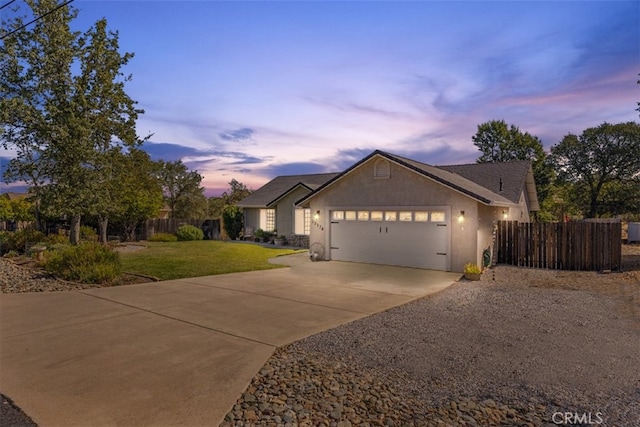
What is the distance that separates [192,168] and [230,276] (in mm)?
31914

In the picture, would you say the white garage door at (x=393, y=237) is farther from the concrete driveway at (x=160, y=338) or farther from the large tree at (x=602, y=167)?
the large tree at (x=602, y=167)

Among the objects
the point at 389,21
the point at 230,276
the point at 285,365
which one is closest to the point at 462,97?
the point at 389,21

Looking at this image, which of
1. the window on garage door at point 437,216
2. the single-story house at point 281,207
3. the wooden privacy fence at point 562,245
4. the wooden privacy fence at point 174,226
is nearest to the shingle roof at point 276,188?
the single-story house at point 281,207

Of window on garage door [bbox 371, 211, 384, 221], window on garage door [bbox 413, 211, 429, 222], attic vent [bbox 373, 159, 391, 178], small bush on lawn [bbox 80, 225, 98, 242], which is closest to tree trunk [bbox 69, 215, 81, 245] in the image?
small bush on lawn [bbox 80, 225, 98, 242]

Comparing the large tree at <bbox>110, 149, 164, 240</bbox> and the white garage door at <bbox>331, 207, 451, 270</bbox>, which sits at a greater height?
the large tree at <bbox>110, 149, 164, 240</bbox>

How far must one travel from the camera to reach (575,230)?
12.9m

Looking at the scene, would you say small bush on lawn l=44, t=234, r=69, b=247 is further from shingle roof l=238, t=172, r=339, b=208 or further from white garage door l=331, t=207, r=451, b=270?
white garage door l=331, t=207, r=451, b=270

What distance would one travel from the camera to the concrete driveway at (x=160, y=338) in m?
3.72

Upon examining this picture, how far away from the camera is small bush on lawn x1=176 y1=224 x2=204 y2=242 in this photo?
83.6ft

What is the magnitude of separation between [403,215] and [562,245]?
540 cm

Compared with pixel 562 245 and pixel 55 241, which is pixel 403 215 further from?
pixel 55 241

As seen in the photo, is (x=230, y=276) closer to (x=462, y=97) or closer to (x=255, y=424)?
(x=255, y=424)

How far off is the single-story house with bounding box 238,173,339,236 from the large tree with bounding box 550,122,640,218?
23550 millimetres

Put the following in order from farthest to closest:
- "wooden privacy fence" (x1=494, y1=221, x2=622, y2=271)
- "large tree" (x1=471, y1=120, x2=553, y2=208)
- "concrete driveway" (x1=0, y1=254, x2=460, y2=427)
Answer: "large tree" (x1=471, y1=120, x2=553, y2=208)
"wooden privacy fence" (x1=494, y1=221, x2=622, y2=271)
"concrete driveway" (x1=0, y1=254, x2=460, y2=427)
